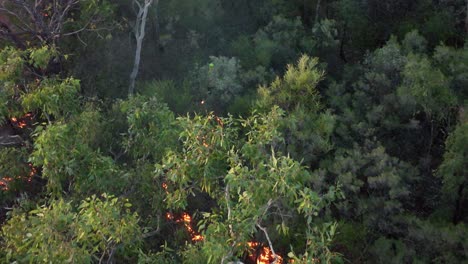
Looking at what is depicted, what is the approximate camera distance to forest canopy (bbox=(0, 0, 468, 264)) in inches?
275

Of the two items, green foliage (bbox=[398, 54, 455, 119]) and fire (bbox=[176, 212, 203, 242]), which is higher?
green foliage (bbox=[398, 54, 455, 119])

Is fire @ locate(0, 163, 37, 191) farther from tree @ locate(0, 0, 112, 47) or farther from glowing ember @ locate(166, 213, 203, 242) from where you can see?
tree @ locate(0, 0, 112, 47)

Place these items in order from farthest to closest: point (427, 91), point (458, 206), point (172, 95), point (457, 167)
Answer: point (172, 95) < point (427, 91) < point (458, 206) < point (457, 167)

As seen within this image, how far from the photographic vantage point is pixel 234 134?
8.11 meters

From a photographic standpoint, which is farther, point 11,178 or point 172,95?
point 172,95

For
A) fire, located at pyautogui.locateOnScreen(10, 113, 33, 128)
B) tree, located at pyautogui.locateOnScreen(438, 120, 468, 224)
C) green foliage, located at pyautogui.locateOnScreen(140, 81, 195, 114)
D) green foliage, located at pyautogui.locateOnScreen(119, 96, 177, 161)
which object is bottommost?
fire, located at pyautogui.locateOnScreen(10, 113, 33, 128)

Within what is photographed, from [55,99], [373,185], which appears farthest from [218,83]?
[55,99]

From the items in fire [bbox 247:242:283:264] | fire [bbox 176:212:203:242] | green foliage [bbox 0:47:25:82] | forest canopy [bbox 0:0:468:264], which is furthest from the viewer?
fire [bbox 247:242:283:264]

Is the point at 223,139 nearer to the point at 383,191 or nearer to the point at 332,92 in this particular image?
the point at 383,191

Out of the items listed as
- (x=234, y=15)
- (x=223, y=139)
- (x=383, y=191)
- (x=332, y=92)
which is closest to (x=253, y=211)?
(x=223, y=139)

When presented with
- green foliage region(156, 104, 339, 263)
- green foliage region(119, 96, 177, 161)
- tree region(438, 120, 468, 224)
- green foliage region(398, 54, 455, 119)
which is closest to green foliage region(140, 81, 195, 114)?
green foliage region(119, 96, 177, 161)

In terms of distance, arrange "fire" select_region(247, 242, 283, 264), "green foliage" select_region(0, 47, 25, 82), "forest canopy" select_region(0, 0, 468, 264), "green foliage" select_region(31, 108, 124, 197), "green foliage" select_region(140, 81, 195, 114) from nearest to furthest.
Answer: "forest canopy" select_region(0, 0, 468, 264)
"green foliage" select_region(31, 108, 124, 197)
"green foliage" select_region(0, 47, 25, 82)
"fire" select_region(247, 242, 283, 264)
"green foliage" select_region(140, 81, 195, 114)

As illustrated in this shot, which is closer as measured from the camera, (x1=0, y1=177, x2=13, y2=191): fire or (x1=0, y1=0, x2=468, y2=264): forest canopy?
(x1=0, y1=0, x2=468, y2=264): forest canopy

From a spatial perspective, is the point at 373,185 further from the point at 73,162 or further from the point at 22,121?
the point at 22,121
